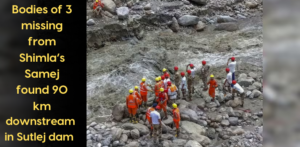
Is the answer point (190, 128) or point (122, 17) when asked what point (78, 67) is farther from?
point (122, 17)

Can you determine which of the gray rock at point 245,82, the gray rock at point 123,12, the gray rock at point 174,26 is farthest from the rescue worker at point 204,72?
the gray rock at point 123,12

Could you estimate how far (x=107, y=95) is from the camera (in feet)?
28.6

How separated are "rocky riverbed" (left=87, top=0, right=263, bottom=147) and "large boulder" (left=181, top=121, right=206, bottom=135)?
0.09 ft

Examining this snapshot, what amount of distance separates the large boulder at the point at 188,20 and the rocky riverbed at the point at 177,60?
52mm

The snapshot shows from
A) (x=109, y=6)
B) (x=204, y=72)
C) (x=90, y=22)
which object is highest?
(x=109, y=6)

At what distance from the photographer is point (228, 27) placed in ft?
41.7

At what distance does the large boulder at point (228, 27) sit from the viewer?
496 inches

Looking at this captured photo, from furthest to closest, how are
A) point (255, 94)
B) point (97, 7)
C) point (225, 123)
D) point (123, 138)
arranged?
point (97, 7), point (255, 94), point (225, 123), point (123, 138)

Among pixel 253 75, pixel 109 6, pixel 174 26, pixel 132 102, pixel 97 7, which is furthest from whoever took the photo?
pixel 109 6

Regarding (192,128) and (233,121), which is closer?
(192,128)

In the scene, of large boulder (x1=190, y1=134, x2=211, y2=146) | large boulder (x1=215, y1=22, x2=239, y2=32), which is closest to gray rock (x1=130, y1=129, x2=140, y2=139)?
large boulder (x1=190, y1=134, x2=211, y2=146)

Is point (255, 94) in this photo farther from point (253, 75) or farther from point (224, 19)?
point (224, 19)

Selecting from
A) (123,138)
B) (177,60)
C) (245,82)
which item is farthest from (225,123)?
(177,60)

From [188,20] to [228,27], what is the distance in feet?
6.71
